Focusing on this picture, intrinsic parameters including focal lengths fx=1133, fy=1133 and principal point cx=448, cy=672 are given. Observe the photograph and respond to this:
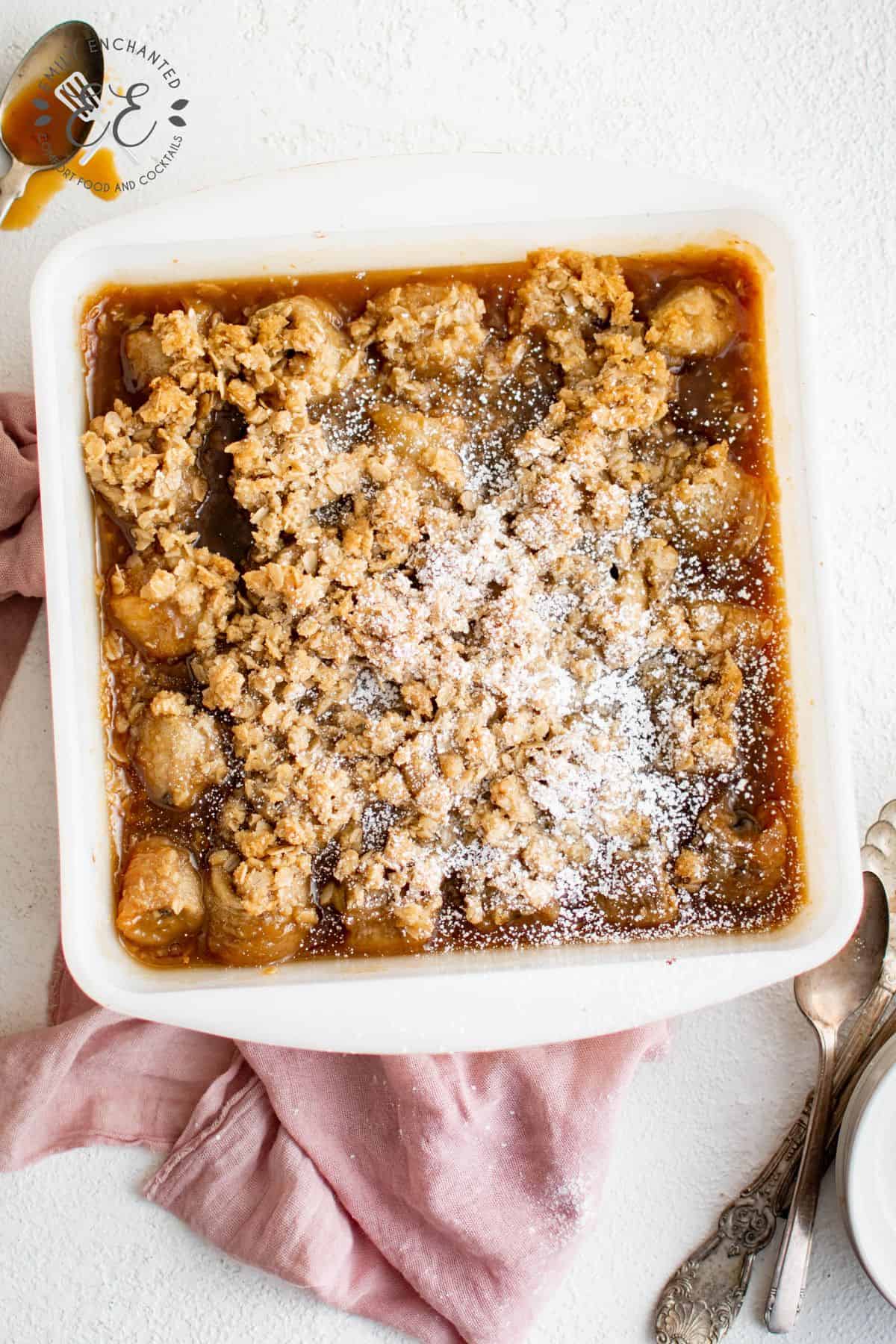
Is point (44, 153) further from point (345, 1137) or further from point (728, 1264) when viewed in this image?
point (728, 1264)

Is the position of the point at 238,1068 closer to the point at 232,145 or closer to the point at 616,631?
the point at 616,631

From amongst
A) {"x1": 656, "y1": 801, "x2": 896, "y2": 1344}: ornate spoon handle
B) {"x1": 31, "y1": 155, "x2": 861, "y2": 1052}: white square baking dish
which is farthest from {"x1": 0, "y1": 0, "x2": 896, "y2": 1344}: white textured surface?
{"x1": 31, "y1": 155, "x2": 861, "y2": 1052}: white square baking dish

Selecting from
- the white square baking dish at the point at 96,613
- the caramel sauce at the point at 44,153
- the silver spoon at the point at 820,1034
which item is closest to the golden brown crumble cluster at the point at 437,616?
the white square baking dish at the point at 96,613

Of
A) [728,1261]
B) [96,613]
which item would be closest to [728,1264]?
[728,1261]

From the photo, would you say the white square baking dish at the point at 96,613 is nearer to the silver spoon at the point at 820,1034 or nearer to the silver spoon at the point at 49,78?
the silver spoon at the point at 820,1034

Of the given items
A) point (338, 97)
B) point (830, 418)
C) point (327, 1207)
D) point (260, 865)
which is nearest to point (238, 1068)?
point (327, 1207)
